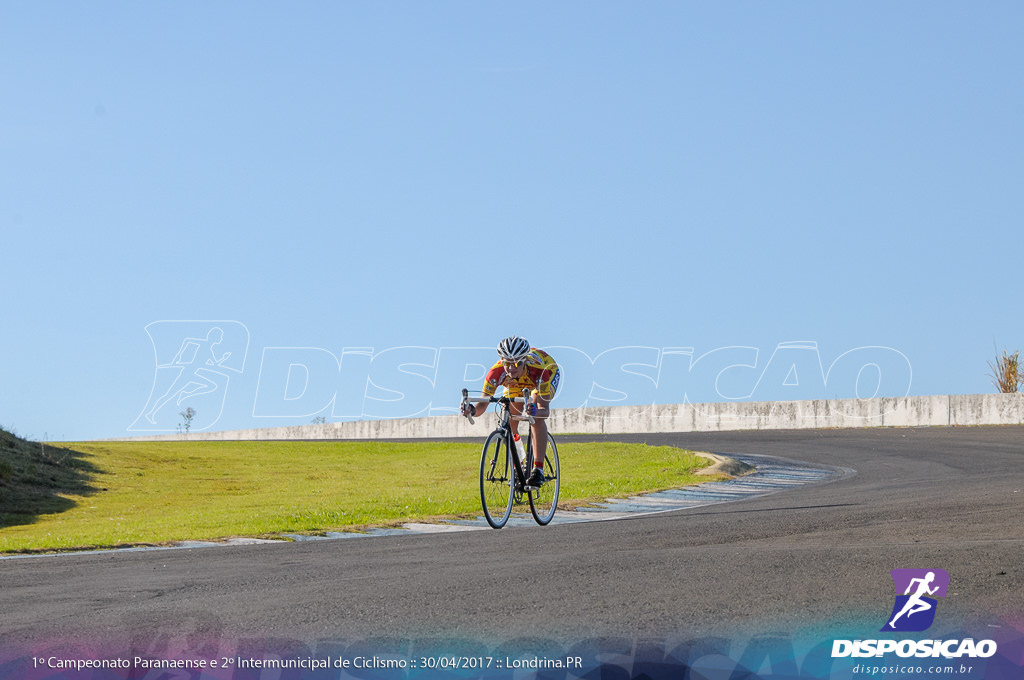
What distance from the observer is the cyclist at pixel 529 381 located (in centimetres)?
1171

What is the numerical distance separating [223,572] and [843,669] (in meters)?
5.53

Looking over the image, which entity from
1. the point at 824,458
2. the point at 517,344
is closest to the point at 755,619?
the point at 517,344

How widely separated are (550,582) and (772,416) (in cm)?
3421

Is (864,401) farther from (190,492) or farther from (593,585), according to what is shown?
(593,585)

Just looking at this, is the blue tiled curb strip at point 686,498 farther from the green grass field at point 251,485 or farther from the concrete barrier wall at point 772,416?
the concrete barrier wall at point 772,416

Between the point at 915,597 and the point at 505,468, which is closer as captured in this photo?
the point at 915,597

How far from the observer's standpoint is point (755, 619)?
217 inches

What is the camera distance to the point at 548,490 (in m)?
13.2

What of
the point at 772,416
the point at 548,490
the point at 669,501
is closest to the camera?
the point at 548,490

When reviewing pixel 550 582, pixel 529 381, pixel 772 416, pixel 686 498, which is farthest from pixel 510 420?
pixel 772 416

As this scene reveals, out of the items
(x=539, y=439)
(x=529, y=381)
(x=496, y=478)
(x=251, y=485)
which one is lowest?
(x=251, y=485)

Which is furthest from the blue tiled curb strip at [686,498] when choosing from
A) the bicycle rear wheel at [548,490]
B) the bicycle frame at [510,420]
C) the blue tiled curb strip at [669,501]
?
the bicycle frame at [510,420]

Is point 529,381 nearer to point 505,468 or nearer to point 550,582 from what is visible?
point 505,468

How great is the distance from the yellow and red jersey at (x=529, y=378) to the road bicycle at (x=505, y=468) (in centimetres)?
10
